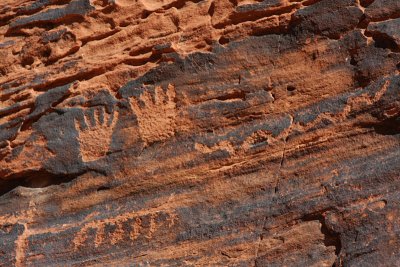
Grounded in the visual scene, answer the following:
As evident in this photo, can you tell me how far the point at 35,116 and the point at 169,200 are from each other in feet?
2.61

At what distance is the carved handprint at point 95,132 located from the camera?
251 cm

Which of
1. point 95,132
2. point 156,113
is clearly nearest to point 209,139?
point 156,113

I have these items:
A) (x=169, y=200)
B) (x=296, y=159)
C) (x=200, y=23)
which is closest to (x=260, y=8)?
(x=200, y=23)

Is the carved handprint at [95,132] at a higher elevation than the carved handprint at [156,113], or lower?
lower

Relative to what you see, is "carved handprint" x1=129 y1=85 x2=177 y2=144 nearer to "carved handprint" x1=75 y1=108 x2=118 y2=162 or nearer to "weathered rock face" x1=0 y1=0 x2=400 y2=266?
"weathered rock face" x1=0 y1=0 x2=400 y2=266

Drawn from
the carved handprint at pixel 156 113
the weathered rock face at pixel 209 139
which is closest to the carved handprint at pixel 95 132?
the weathered rock face at pixel 209 139

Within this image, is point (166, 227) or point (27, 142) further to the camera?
point (27, 142)

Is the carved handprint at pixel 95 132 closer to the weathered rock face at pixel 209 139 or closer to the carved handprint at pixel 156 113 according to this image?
the weathered rock face at pixel 209 139

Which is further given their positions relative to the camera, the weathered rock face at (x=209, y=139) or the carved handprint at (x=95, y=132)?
the carved handprint at (x=95, y=132)

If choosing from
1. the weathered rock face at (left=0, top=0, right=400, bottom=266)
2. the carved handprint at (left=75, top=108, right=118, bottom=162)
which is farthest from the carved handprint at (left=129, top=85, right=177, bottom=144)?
the carved handprint at (left=75, top=108, right=118, bottom=162)

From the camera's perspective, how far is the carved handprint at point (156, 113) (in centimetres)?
247

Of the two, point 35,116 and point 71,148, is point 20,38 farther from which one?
A: point 71,148

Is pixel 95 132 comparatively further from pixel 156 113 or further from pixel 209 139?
pixel 209 139

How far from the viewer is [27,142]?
2.60m
